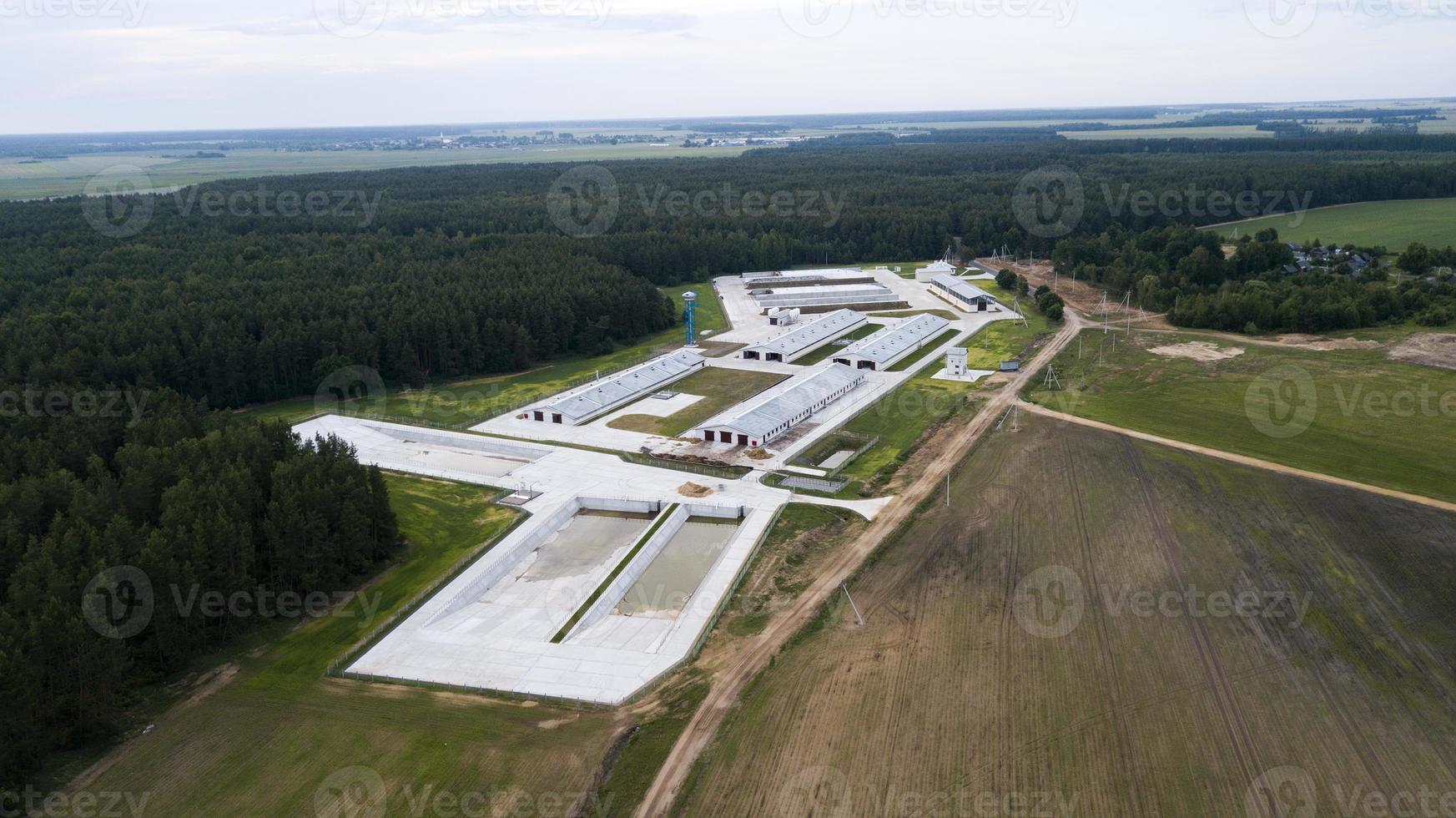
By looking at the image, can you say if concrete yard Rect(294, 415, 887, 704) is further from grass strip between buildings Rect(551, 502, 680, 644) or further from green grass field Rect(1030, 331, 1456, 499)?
green grass field Rect(1030, 331, 1456, 499)

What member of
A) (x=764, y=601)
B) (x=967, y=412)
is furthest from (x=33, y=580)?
(x=967, y=412)

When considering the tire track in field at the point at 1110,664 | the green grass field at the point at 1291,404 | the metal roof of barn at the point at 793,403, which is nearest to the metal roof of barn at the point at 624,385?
the metal roof of barn at the point at 793,403

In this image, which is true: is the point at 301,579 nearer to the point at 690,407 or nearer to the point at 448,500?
the point at 448,500

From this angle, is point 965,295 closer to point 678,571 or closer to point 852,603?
point 678,571

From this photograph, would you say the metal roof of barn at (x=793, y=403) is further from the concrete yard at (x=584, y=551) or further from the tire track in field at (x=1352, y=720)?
the tire track in field at (x=1352, y=720)

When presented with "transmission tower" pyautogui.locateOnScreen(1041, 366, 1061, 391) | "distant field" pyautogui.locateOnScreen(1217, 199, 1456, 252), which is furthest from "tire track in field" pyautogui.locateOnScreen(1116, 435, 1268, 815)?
"distant field" pyautogui.locateOnScreen(1217, 199, 1456, 252)
